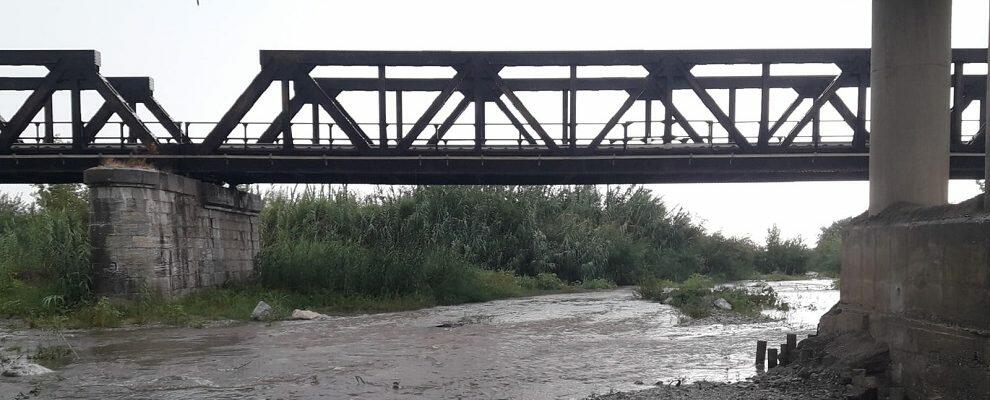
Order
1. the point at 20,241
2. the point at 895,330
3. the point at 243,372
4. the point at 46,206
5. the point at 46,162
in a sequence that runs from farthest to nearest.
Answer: the point at 46,206 → the point at 20,241 → the point at 46,162 → the point at 243,372 → the point at 895,330

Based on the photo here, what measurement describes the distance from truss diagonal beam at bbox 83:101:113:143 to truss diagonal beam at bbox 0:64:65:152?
2.53 m

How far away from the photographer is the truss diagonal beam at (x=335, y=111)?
16906 mm

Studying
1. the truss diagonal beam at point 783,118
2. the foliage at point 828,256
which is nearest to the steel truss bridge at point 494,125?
the truss diagonal beam at point 783,118

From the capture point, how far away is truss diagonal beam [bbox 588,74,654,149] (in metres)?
16.5

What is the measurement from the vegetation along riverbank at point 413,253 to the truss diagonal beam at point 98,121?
87.1 inches

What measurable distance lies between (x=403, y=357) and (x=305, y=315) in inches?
248

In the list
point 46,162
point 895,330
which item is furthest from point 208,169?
point 895,330

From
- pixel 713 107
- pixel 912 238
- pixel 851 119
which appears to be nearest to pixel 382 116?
pixel 713 107

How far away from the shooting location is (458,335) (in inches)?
580

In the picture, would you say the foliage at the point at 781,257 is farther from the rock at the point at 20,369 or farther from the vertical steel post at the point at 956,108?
the rock at the point at 20,369

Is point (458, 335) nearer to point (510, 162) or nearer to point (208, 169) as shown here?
point (510, 162)

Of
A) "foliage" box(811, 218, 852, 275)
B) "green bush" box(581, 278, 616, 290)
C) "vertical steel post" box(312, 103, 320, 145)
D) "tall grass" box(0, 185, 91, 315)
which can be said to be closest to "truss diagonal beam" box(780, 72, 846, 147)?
"vertical steel post" box(312, 103, 320, 145)

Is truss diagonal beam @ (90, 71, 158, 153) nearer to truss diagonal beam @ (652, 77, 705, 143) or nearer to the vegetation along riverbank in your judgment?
the vegetation along riverbank

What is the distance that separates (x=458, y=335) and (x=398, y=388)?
205 inches
